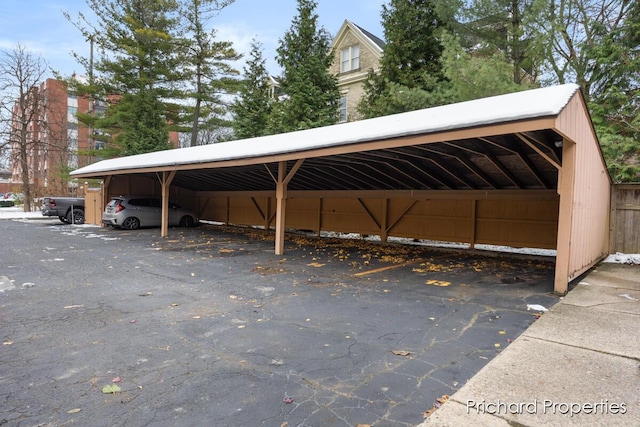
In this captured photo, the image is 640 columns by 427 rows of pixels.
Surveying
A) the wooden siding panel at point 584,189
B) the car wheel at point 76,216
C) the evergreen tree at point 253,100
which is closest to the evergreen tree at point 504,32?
the wooden siding panel at point 584,189

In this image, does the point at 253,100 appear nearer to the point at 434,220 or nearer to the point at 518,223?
the point at 434,220

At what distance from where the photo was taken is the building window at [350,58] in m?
22.6

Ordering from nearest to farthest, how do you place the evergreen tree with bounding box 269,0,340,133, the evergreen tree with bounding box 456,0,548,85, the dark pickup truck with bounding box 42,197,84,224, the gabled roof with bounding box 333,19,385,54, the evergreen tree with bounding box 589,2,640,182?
the evergreen tree with bounding box 589,2,640,182, the evergreen tree with bounding box 456,0,548,85, the evergreen tree with bounding box 269,0,340,133, the dark pickup truck with bounding box 42,197,84,224, the gabled roof with bounding box 333,19,385,54

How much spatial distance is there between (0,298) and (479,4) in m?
15.7

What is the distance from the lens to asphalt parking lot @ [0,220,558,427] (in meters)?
2.59

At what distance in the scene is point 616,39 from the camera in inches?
447

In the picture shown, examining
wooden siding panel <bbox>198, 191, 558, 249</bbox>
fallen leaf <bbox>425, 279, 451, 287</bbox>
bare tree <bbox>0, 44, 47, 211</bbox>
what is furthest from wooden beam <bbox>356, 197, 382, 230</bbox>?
bare tree <bbox>0, 44, 47, 211</bbox>

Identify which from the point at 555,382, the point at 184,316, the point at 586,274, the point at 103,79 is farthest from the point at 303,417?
the point at 103,79

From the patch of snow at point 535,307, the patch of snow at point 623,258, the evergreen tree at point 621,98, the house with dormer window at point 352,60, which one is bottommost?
the patch of snow at point 535,307

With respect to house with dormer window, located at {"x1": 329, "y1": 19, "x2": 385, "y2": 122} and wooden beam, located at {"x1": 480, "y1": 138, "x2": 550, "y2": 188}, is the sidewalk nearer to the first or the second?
wooden beam, located at {"x1": 480, "y1": 138, "x2": 550, "y2": 188}

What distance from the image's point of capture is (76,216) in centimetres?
2011

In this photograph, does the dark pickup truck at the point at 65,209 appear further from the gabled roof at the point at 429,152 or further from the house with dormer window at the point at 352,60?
the house with dormer window at the point at 352,60

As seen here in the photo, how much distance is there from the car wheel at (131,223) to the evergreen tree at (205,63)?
10103 millimetres

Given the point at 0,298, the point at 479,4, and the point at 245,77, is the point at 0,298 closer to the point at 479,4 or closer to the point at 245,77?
the point at 479,4
